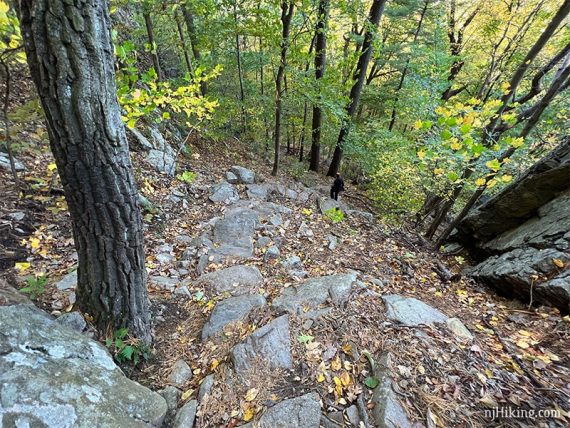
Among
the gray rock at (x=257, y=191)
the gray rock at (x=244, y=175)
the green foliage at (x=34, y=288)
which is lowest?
the gray rock at (x=257, y=191)

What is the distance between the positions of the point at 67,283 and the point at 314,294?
266cm

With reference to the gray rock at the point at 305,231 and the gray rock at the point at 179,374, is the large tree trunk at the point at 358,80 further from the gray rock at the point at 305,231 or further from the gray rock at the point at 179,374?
the gray rock at the point at 179,374

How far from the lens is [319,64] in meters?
10.1

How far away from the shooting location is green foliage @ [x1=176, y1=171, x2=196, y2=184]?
6.48 m

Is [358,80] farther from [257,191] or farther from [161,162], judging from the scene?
[161,162]

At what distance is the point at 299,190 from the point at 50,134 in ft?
24.1

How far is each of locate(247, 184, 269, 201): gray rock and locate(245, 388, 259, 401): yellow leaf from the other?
503 cm

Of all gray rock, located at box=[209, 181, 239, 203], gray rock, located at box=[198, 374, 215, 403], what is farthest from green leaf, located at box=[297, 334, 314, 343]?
gray rock, located at box=[209, 181, 239, 203]

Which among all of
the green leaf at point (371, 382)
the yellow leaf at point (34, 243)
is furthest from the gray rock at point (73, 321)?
the green leaf at point (371, 382)

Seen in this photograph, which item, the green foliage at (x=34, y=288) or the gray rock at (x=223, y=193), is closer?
the green foliage at (x=34, y=288)

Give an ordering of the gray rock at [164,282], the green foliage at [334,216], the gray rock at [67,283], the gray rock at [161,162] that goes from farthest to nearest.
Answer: the green foliage at [334,216] < the gray rock at [161,162] < the gray rock at [164,282] < the gray rock at [67,283]

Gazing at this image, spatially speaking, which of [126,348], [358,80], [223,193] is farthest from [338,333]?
[358,80]

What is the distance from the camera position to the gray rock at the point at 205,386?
233cm

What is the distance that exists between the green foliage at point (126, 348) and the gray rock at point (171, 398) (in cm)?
41
